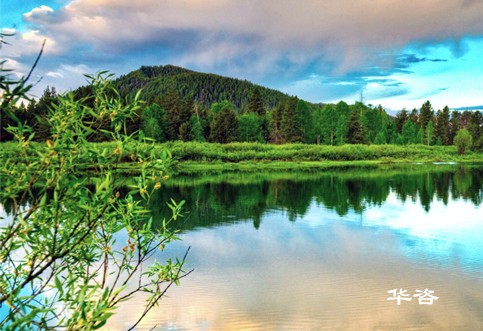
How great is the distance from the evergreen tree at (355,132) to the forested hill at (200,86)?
60656 millimetres

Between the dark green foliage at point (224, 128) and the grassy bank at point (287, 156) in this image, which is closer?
the grassy bank at point (287, 156)

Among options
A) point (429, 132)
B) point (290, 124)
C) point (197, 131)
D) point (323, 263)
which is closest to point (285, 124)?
point (290, 124)

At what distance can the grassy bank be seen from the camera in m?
47.6

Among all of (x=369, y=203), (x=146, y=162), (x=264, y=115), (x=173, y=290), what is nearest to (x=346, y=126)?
(x=264, y=115)

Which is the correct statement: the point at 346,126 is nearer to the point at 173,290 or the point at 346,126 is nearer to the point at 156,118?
the point at 156,118

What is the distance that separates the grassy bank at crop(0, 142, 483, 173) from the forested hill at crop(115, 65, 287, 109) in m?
68.3

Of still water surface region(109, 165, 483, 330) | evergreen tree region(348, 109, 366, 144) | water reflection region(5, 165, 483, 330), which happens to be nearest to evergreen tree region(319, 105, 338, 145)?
evergreen tree region(348, 109, 366, 144)

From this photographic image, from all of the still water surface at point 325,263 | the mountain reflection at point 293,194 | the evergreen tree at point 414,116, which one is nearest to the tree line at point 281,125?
the evergreen tree at point 414,116

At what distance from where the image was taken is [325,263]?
40.0ft

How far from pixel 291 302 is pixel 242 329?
151 cm

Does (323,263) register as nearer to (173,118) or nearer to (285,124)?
(173,118)

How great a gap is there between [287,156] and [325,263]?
41537 mm

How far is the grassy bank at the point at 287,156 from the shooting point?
47594mm

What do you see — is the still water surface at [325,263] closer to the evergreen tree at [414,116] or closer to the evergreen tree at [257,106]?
the evergreen tree at [257,106]
